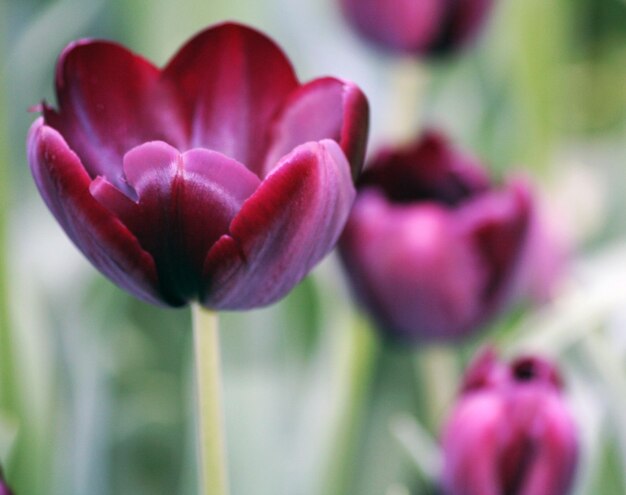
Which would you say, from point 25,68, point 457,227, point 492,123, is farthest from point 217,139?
point 492,123

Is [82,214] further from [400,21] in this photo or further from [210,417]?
[400,21]

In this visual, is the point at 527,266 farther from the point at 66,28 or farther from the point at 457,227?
the point at 66,28

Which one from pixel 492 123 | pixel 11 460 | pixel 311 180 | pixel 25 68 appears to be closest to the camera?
pixel 311 180

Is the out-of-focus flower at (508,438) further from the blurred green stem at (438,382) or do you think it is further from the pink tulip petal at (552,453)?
the blurred green stem at (438,382)

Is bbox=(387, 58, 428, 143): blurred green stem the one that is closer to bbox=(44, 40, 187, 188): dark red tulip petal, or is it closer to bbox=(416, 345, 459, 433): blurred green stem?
bbox=(416, 345, 459, 433): blurred green stem

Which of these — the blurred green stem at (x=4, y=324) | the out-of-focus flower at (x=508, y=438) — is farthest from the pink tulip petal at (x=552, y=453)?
the blurred green stem at (x=4, y=324)

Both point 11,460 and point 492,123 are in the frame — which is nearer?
point 11,460
